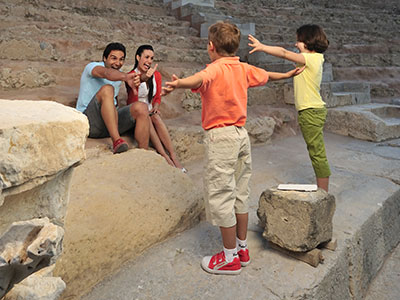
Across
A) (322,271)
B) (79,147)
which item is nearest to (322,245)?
(322,271)

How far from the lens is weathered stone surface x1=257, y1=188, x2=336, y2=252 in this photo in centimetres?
168

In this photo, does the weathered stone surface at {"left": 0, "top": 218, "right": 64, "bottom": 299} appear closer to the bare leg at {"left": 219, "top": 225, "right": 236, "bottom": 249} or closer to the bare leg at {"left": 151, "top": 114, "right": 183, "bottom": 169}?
the bare leg at {"left": 219, "top": 225, "right": 236, "bottom": 249}

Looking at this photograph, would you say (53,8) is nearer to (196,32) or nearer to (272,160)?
(196,32)

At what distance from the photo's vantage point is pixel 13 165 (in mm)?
708

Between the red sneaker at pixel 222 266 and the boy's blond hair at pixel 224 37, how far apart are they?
3.10 feet

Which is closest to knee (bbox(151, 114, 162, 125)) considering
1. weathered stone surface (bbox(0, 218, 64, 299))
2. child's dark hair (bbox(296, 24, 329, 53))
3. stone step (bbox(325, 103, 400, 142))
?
child's dark hair (bbox(296, 24, 329, 53))

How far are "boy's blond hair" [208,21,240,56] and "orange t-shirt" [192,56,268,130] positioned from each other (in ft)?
0.13

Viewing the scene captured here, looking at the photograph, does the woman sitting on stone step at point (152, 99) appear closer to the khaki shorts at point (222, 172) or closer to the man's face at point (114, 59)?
the man's face at point (114, 59)

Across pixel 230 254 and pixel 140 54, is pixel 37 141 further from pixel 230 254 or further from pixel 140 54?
pixel 140 54

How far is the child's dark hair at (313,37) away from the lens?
2.29 metres

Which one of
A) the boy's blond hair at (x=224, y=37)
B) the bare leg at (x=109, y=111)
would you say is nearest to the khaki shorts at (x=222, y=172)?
the boy's blond hair at (x=224, y=37)

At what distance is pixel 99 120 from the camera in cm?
273

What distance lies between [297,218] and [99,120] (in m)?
1.71

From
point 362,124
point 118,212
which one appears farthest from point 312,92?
point 362,124
